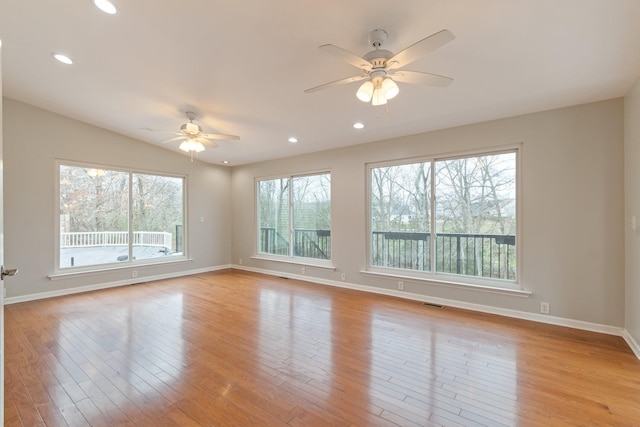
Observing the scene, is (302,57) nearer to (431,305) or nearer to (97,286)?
(431,305)

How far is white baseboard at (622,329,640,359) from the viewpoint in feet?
9.12

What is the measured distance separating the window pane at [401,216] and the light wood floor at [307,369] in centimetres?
94

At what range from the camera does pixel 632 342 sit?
2.92 metres

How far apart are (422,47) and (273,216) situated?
5.12 m

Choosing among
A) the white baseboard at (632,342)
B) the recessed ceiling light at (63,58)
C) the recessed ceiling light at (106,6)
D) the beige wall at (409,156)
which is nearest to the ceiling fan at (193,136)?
the recessed ceiling light at (63,58)

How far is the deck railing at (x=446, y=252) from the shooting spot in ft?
13.1

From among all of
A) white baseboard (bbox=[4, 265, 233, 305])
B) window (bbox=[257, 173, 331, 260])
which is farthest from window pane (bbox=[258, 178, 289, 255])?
white baseboard (bbox=[4, 265, 233, 305])

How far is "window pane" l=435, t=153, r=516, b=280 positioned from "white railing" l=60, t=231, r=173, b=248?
527 centimetres

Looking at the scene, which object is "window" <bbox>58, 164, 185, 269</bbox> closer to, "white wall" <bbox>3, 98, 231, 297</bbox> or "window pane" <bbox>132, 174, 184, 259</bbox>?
"window pane" <bbox>132, 174, 184, 259</bbox>

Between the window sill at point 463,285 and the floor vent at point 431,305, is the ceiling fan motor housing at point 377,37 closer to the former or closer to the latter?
the window sill at point 463,285

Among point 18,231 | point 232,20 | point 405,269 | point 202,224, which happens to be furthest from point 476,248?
point 18,231

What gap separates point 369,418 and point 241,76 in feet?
10.8

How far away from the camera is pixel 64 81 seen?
375cm

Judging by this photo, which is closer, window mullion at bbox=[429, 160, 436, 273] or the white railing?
window mullion at bbox=[429, 160, 436, 273]
